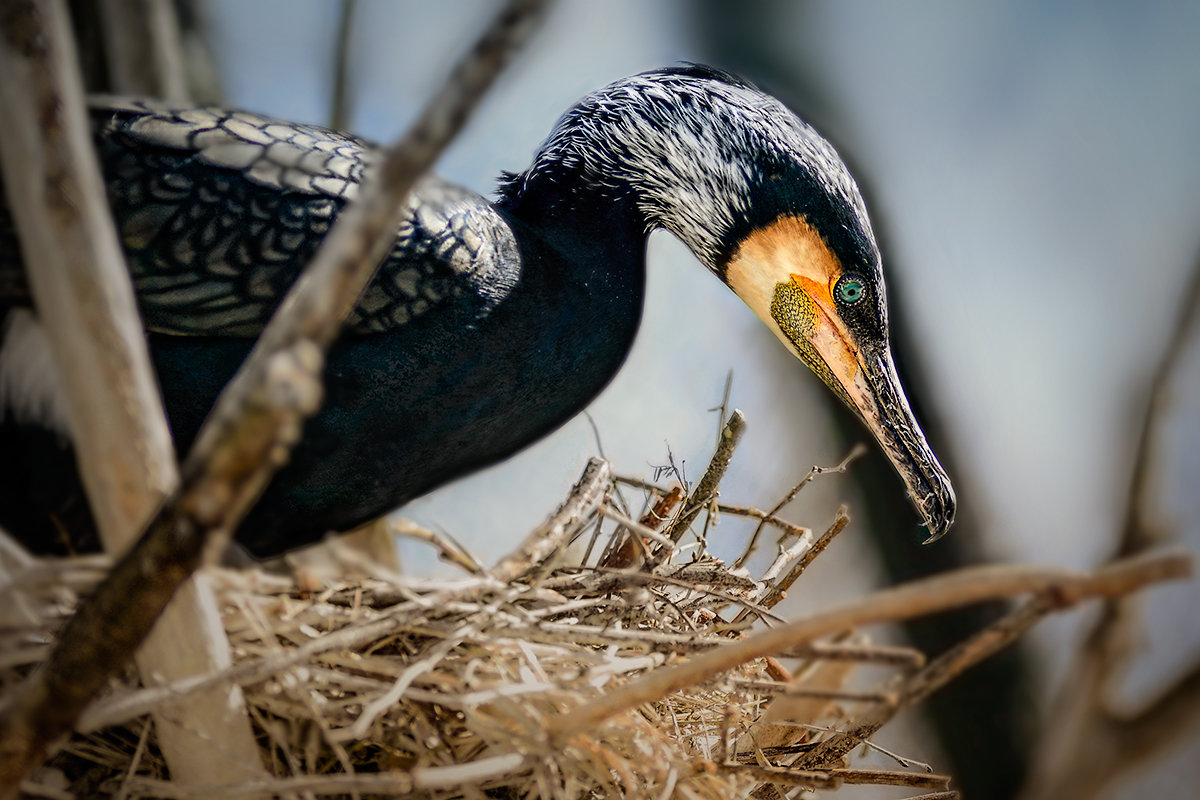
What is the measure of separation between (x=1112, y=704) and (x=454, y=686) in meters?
1.14

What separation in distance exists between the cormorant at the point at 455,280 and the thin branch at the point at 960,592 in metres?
0.47

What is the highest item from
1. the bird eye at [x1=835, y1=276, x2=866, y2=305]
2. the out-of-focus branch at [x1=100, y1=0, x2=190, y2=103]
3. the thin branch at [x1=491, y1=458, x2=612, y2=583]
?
the bird eye at [x1=835, y1=276, x2=866, y2=305]

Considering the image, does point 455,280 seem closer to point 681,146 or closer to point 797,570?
point 681,146

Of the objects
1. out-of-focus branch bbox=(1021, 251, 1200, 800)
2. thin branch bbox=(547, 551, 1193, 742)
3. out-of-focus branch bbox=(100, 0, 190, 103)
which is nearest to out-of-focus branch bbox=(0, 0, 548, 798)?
thin branch bbox=(547, 551, 1193, 742)

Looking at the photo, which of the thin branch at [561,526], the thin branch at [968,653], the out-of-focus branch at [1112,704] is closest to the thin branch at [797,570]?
the thin branch at [561,526]

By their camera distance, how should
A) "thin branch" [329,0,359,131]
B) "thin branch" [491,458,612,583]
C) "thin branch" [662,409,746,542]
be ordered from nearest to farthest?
"thin branch" [491,458,612,583]
"thin branch" [662,409,746,542]
"thin branch" [329,0,359,131]

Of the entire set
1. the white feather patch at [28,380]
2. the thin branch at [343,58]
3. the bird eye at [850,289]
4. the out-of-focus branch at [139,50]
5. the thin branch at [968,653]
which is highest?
the bird eye at [850,289]

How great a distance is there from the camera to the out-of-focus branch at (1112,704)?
1381 millimetres

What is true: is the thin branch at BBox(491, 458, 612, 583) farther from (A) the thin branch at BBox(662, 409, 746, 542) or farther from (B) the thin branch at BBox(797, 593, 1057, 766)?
(B) the thin branch at BBox(797, 593, 1057, 766)

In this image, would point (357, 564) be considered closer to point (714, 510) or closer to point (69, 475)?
point (69, 475)

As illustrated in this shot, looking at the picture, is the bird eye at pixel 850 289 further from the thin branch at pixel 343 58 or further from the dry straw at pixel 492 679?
the thin branch at pixel 343 58

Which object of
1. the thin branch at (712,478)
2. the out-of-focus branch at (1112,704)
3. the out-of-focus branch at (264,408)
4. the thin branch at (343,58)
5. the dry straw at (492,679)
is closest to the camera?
the out-of-focus branch at (264,408)

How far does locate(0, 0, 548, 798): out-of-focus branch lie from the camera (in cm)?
41

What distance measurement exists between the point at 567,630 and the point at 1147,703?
108cm
